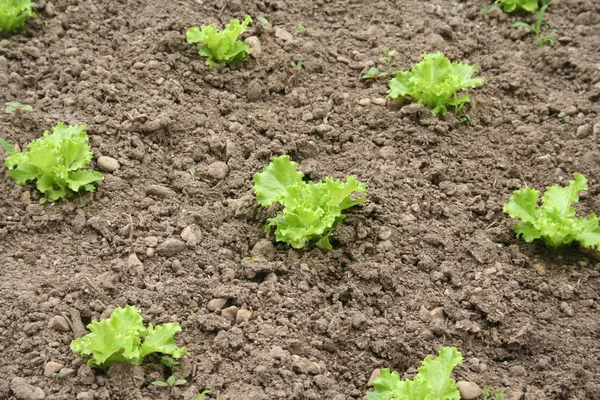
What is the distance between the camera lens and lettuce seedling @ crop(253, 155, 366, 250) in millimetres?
3775

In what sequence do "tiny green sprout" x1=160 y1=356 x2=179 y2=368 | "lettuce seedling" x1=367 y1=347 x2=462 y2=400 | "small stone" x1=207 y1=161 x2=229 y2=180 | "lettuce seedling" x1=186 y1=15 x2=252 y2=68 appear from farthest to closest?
"lettuce seedling" x1=186 y1=15 x2=252 y2=68
"small stone" x1=207 y1=161 x2=229 y2=180
"tiny green sprout" x1=160 y1=356 x2=179 y2=368
"lettuce seedling" x1=367 y1=347 x2=462 y2=400

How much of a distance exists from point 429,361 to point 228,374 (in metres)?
0.95

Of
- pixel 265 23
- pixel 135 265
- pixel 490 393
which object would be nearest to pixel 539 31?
pixel 265 23

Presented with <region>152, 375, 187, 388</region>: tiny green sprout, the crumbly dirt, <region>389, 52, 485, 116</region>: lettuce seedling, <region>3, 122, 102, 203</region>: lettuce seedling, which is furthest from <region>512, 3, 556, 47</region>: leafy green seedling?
<region>152, 375, 187, 388</region>: tiny green sprout

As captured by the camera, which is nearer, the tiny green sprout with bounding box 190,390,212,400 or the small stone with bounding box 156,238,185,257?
the tiny green sprout with bounding box 190,390,212,400

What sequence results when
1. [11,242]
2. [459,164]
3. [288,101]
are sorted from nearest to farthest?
[11,242]
[459,164]
[288,101]

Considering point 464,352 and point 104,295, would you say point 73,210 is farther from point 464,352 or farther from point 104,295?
point 464,352

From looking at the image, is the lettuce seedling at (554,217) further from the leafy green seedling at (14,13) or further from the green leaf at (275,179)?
the leafy green seedling at (14,13)

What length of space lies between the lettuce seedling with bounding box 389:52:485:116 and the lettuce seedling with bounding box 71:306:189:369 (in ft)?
7.28

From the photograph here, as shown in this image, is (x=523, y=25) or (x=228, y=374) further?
(x=523, y=25)

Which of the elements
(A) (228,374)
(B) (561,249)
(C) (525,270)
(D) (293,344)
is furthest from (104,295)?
(B) (561,249)

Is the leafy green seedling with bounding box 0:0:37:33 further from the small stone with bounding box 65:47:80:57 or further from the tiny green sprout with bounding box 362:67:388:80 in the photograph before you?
the tiny green sprout with bounding box 362:67:388:80

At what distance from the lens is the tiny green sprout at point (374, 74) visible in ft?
16.2

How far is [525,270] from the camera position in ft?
12.8
